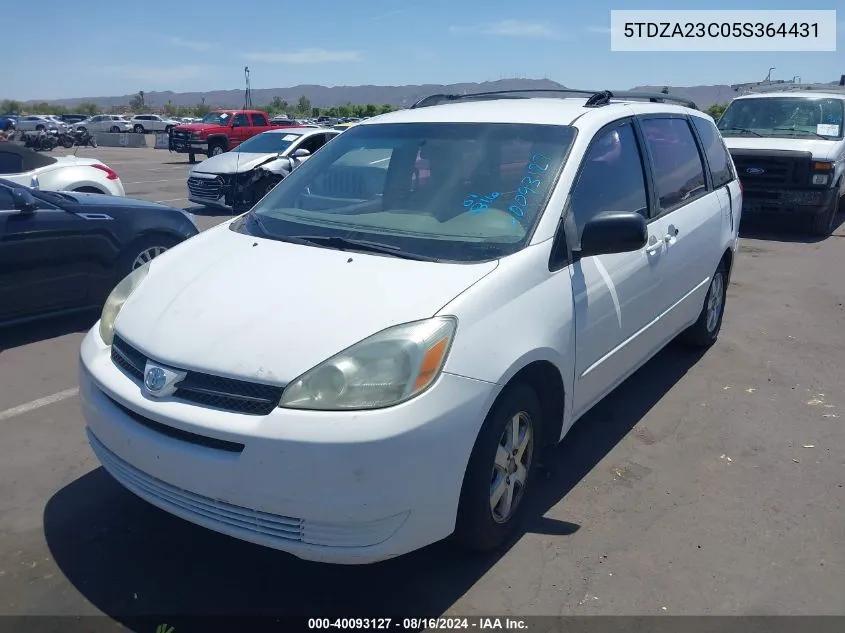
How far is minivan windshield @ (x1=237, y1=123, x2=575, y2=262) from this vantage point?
3.46 metres

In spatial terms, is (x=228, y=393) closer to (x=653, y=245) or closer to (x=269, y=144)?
(x=653, y=245)

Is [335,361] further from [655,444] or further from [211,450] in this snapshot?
[655,444]

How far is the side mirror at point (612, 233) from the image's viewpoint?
3.42m

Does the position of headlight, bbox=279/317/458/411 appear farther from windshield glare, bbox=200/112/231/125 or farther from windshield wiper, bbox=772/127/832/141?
windshield glare, bbox=200/112/231/125

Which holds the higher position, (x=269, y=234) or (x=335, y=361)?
(x=269, y=234)

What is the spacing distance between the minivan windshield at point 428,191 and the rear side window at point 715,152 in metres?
2.23

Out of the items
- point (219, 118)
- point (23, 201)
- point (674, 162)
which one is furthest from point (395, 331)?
point (219, 118)

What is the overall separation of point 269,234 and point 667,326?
255cm

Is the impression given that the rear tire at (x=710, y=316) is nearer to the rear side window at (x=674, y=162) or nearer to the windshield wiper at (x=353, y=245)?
the rear side window at (x=674, y=162)

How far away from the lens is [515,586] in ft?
10.0

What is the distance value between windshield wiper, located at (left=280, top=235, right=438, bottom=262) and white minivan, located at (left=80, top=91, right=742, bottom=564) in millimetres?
12

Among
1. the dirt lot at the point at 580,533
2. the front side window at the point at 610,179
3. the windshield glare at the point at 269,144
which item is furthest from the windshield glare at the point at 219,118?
the front side window at the point at 610,179

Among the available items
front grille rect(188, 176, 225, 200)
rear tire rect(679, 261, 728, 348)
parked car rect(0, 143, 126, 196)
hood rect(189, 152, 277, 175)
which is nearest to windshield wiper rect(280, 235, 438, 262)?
rear tire rect(679, 261, 728, 348)

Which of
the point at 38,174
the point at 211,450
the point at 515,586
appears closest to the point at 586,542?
the point at 515,586
